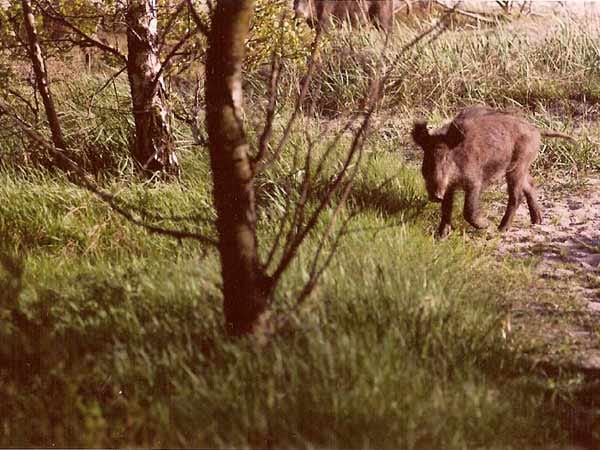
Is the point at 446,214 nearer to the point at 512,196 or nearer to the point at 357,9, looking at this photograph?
the point at 512,196

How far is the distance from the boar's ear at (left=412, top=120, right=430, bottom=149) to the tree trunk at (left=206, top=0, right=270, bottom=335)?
84.5 inches

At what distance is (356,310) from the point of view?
345cm

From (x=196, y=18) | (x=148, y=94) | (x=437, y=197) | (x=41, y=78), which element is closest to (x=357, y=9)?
(x=148, y=94)

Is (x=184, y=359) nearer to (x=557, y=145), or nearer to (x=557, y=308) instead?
(x=557, y=308)

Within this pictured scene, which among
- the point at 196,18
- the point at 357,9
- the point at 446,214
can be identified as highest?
the point at 357,9

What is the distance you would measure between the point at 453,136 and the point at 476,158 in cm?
39

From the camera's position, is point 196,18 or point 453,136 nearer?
point 196,18

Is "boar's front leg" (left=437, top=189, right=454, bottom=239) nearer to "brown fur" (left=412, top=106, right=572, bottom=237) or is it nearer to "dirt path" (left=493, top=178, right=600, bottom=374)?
"brown fur" (left=412, top=106, right=572, bottom=237)

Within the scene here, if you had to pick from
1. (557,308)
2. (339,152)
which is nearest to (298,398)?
(557,308)

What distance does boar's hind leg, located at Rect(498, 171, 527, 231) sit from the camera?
5.52m

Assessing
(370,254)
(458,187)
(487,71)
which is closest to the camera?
(370,254)

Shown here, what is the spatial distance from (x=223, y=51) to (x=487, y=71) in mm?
5822

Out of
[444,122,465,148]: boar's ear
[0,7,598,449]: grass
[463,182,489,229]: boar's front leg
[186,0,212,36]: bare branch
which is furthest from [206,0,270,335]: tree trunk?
[463,182,489,229]: boar's front leg

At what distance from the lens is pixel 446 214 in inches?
207
